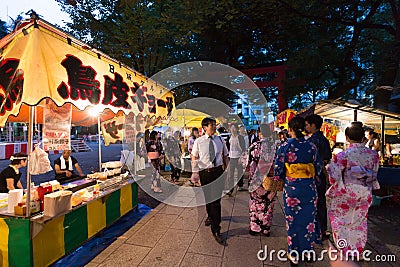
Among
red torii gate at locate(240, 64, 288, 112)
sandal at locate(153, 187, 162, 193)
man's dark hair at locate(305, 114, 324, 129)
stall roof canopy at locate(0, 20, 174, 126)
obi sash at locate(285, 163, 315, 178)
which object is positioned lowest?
sandal at locate(153, 187, 162, 193)

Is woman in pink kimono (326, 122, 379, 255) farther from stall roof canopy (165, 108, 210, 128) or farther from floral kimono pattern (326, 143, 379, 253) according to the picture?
stall roof canopy (165, 108, 210, 128)

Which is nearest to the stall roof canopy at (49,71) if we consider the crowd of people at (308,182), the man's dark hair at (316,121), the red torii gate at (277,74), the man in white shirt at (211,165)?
the man in white shirt at (211,165)

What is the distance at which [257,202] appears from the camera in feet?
13.4

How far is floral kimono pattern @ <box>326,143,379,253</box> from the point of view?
9.29ft

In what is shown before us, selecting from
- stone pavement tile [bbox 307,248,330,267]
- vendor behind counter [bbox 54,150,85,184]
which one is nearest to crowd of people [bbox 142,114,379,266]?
stone pavement tile [bbox 307,248,330,267]

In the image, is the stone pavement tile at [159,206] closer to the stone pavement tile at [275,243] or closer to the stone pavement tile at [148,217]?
the stone pavement tile at [148,217]

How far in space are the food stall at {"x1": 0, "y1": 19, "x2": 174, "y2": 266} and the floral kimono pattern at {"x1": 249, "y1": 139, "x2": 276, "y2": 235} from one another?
2832mm

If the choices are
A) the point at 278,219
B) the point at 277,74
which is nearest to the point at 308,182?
the point at 278,219

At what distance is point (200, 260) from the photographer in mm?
3375

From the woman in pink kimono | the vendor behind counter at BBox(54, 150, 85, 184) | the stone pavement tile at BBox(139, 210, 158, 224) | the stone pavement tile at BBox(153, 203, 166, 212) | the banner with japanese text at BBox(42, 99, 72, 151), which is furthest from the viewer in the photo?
the stone pavement tile at BBox(153, 203, 166, 212)

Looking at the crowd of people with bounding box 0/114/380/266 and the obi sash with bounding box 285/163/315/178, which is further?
the obi sash with bounding box 285/163/315/178

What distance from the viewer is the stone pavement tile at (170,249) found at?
3.34 meters

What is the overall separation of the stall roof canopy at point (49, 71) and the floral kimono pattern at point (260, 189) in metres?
2.91

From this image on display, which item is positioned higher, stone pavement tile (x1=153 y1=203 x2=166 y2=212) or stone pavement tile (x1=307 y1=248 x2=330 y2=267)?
stone pavement tile (x1=307 y1=248 x2=330 y2=267)
